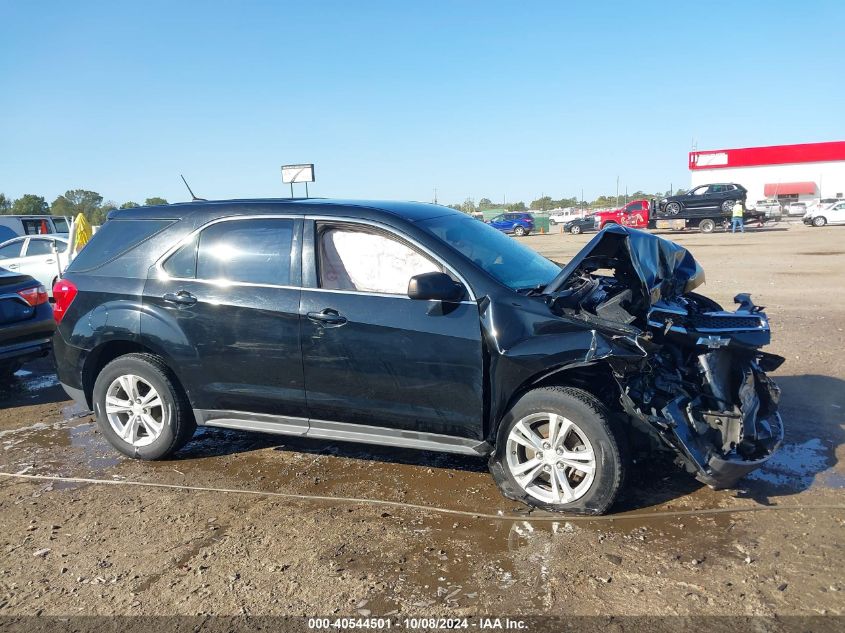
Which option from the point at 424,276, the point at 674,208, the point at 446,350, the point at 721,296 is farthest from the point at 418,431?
the point at 674,208

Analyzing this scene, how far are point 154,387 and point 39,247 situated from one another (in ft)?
34.8

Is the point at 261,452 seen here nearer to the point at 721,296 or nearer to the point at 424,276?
the point at 424,276

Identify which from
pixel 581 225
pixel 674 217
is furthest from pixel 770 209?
pixel 581 225

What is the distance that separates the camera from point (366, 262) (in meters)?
4.37

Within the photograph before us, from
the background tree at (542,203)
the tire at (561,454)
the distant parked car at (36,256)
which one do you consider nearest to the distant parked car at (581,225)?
the distant parked car at (36,256)

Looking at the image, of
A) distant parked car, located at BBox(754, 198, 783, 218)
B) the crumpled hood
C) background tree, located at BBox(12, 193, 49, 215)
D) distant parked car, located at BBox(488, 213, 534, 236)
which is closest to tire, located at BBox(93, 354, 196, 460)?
the crumpled hood

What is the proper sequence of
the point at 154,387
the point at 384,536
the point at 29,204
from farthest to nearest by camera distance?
1. the point at 29,204
2. the point at 154,387
3. the point at 384,536

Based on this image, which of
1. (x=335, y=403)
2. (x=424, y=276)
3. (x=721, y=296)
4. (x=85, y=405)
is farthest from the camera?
(x=721, y=296)

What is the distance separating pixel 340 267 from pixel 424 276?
28.7 inches

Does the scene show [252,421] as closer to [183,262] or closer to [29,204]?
[183,262]

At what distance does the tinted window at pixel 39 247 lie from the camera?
1338cm

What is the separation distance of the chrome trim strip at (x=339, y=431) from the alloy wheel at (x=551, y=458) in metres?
0.22

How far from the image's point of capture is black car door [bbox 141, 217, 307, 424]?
4438 millimetres

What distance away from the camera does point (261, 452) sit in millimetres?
5148
